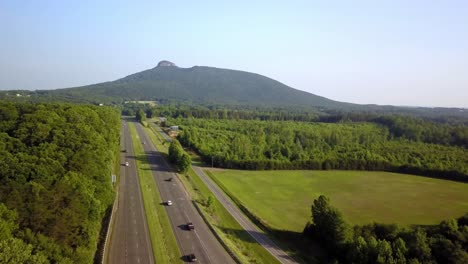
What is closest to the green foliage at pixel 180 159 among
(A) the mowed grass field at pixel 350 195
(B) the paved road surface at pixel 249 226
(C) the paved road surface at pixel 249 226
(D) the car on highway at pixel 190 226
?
(B) the paved road surface at pixel 249 226

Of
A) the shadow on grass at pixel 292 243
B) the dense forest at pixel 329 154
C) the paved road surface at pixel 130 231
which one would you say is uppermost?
the dense forest at pixel 329 154

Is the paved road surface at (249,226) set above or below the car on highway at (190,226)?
below

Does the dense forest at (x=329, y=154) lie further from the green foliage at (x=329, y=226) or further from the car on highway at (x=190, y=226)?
the car on highway at (x=190, y=226)

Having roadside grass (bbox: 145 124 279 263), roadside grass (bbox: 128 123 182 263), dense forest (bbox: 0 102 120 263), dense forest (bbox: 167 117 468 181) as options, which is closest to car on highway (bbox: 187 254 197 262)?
roadside grass (bbox: 128 123 182 263)

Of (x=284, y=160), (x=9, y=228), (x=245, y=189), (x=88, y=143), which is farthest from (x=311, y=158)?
(x=9, y=228)

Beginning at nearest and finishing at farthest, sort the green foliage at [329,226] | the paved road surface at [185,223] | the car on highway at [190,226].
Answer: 1. the paved road surface at [185,223]
2. the green foliage at [329,226]
3. the car on highway at [190,226]

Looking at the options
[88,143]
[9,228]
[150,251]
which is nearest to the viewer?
[9,228]

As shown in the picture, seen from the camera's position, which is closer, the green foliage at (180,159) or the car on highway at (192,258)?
the car on highway at (192,258)

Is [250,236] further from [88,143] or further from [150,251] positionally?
[88,143]

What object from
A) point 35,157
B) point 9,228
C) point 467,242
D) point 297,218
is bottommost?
point 297,218
